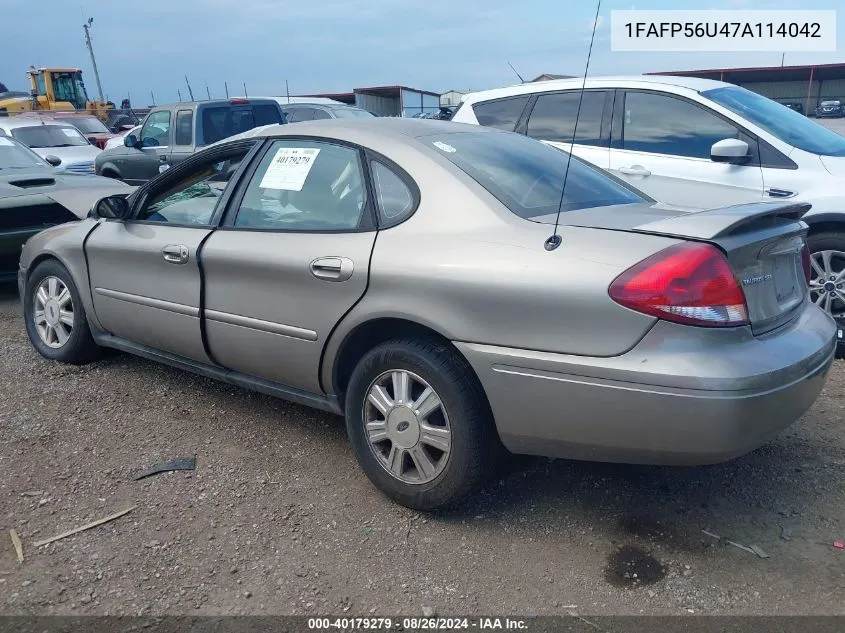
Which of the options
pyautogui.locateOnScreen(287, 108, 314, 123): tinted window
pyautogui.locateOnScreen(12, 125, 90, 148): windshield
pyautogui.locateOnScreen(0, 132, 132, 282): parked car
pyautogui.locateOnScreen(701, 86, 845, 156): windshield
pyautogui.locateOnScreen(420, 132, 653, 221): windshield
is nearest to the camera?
pyautogui.locateOnScreen(420, 132, 653, 221): windshield

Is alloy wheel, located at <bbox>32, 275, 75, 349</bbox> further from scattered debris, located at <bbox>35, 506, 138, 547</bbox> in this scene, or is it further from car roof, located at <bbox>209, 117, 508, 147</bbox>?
scattered debris, located at <bbox>35, 506, 138, 547</bbox>

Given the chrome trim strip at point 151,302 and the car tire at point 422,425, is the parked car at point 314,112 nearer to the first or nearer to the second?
the chrome trim strip at point 151,302

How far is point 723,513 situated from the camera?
3.04 metres

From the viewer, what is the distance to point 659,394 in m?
2.46

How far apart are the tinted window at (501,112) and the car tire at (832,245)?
2.56m

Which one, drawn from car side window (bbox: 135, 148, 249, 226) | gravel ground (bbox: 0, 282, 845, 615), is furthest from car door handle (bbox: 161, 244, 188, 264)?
→ gravel ground (bbox: 0, 282, 845, 615)

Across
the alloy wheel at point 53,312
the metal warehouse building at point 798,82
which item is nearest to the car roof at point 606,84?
the alloy wheel at point 53,312

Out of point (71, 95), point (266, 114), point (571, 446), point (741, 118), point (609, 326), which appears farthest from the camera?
point (71, 95)

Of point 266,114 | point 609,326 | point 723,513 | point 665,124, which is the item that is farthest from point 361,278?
point 266,114

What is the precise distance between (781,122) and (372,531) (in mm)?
A: 4165

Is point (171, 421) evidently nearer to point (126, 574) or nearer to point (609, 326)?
point (126, 574)

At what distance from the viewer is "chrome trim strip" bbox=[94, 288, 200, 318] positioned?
384cm

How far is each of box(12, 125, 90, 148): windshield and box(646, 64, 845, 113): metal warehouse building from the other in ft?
85.4

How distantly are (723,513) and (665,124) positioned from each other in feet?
11.0
